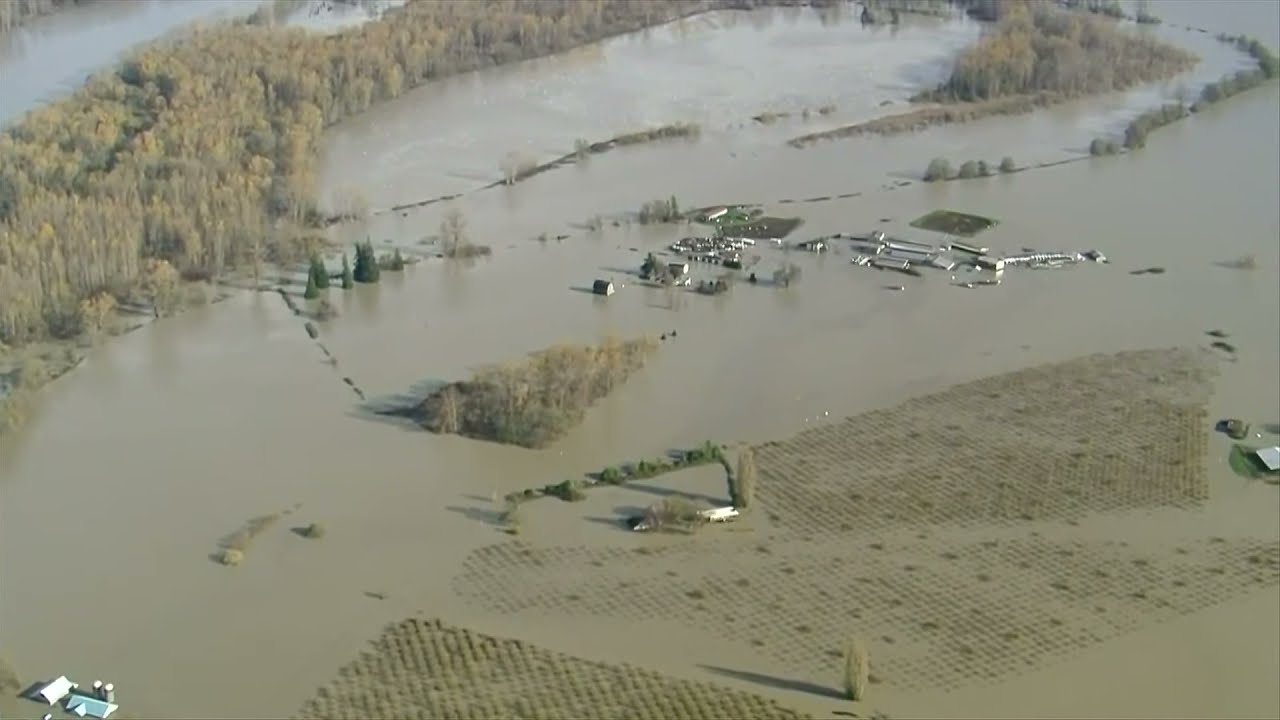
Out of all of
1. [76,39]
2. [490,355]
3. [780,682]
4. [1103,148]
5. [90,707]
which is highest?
[76,39]

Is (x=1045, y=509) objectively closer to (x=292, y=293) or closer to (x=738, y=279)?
(x=738, y=279)

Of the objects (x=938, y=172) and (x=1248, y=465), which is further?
(x=938, y=172)

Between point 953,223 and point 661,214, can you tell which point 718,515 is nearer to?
point 661,214

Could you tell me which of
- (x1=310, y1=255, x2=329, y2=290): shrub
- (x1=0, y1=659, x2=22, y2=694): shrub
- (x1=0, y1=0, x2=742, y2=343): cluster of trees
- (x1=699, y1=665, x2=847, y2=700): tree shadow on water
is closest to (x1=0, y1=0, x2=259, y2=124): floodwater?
(x1=0, y1=0, x2=742, y2=343): cluster of trees

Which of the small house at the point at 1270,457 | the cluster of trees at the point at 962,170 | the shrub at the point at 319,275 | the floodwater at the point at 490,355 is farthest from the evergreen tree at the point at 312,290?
the small house at the point at 1270,457

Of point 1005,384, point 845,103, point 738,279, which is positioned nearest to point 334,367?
point 738,279

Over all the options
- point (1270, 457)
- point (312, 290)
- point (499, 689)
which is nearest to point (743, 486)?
point (499, 689)
